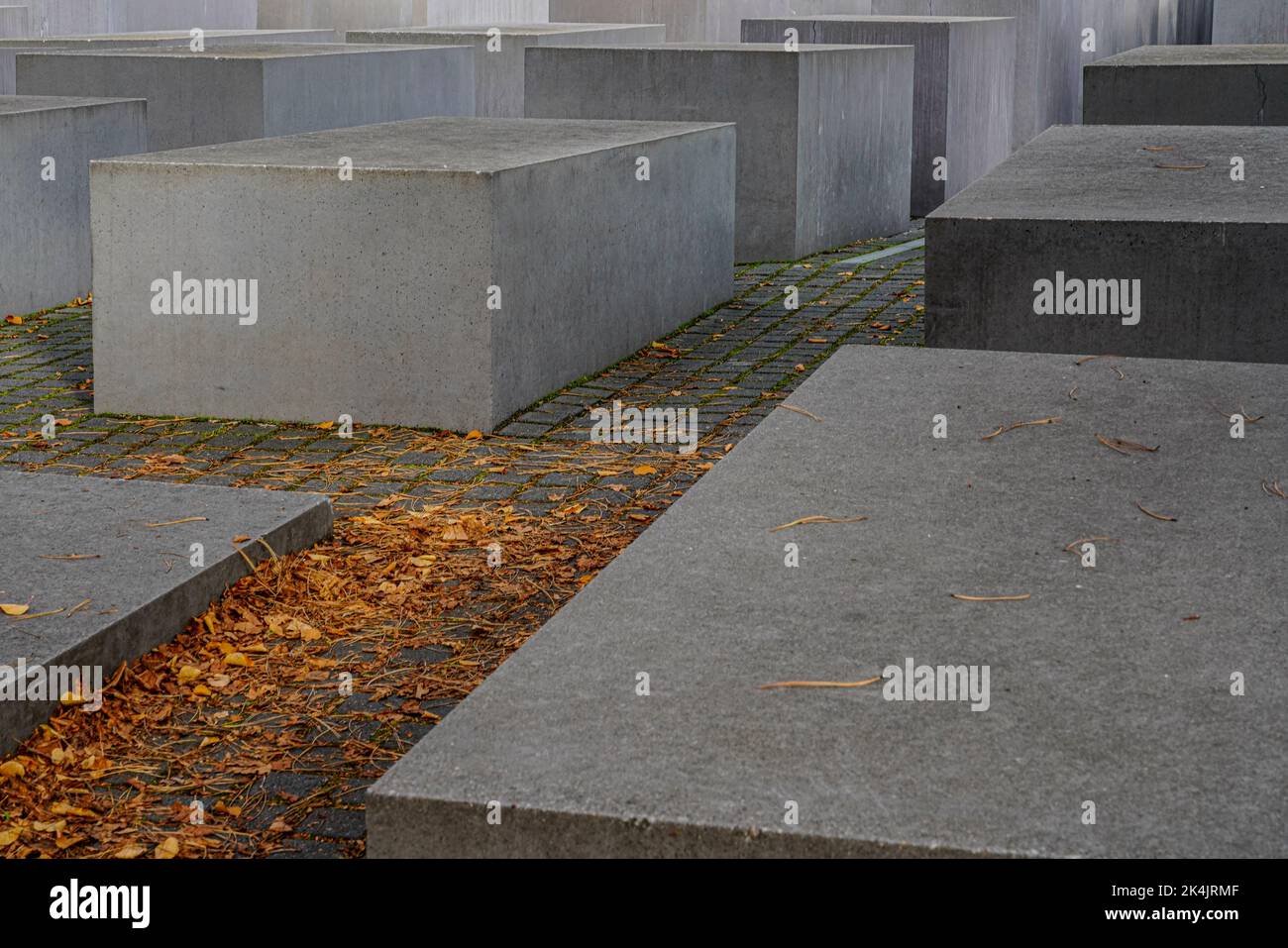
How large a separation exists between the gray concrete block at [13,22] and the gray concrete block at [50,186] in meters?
7.35

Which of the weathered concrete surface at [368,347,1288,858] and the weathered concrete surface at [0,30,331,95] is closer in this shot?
Result: the weathered concrete surface at [368,347,1288,858]

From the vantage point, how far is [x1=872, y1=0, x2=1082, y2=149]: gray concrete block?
16312 mm

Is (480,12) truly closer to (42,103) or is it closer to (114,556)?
(42,103)

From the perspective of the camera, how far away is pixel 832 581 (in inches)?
125

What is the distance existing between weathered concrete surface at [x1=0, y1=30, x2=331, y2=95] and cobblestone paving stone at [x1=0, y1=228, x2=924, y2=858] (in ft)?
15.1

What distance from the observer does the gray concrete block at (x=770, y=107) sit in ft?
37.6

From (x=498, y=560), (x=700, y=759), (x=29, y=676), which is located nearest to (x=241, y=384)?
(x=498, y=560)

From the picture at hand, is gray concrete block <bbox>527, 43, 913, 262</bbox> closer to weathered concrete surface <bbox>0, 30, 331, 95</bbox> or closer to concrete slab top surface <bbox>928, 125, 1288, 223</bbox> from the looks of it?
concrete slab top surface <bbox>928, 125, 1288, 223</bbox>

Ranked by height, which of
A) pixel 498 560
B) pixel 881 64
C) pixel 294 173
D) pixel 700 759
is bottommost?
pixel 498 560

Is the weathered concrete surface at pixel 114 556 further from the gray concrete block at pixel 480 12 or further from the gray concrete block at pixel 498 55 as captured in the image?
the gray concrete block at pixel 480 12

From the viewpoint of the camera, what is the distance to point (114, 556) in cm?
468

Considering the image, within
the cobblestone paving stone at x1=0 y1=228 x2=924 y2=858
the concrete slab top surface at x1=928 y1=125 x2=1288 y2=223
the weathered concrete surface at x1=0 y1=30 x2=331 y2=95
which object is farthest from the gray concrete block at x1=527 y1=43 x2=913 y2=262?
the weathered concrete surface at x1=0 y1=30 x2=331 y2=95

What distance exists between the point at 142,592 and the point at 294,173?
119 inches

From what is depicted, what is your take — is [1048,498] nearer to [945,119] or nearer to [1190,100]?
[1190,100]
